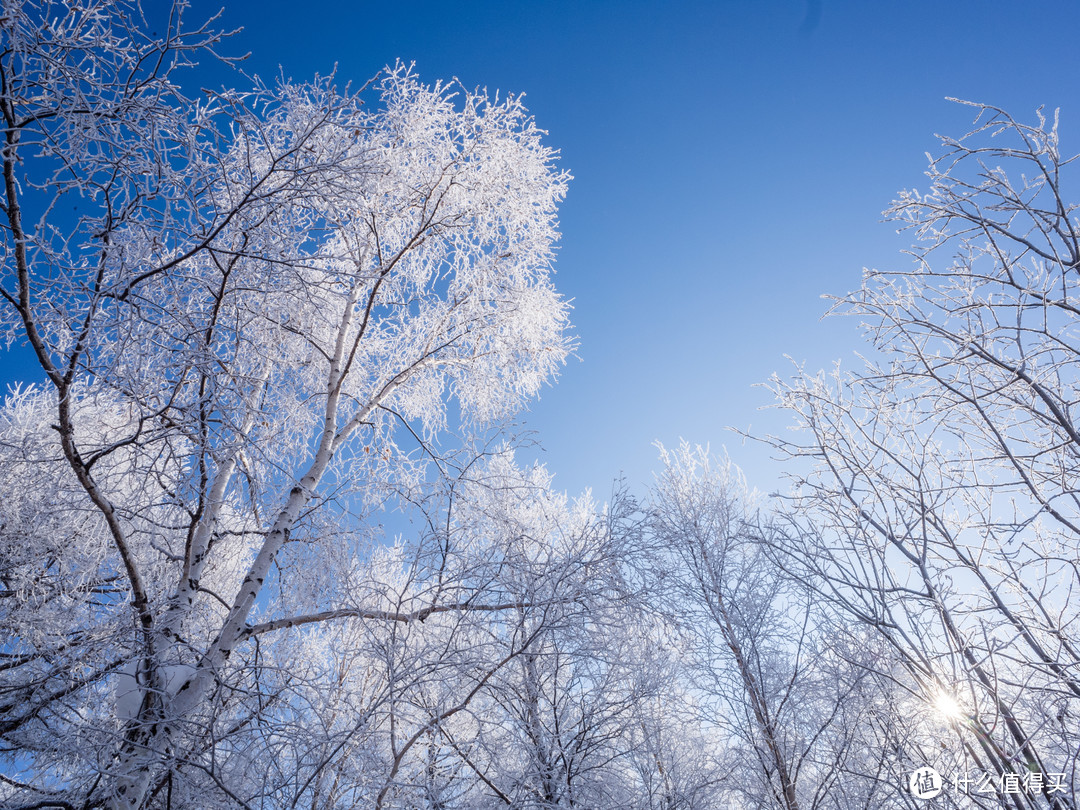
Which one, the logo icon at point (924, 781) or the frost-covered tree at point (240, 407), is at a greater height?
the frost-covered tree at point (240, 407)

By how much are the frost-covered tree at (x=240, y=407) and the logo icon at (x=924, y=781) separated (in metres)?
1.61

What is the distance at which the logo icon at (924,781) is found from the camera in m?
1.95

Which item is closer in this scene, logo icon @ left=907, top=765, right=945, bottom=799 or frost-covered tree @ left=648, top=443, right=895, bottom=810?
logo icon @ left=907, top=765, right=945, bottom=799

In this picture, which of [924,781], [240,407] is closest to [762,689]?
[924,781]

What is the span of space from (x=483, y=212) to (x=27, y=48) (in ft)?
11.1

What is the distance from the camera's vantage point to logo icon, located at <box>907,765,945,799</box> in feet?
6.39

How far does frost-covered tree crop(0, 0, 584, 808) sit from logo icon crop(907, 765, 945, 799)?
5.29ft

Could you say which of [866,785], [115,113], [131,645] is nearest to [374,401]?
[131,645]

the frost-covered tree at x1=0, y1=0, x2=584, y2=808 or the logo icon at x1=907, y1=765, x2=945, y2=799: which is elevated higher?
the frost-covered tree at x1=0, y1=0, x2=584, y2=808

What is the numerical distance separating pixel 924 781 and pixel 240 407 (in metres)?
3.43

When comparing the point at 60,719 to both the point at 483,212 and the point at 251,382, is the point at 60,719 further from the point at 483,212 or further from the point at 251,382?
the point at 483,212

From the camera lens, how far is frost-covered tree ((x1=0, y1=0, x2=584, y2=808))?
5.63 ft

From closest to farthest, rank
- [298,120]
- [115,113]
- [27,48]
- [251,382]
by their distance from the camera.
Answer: [27,48] < [115,113] < [251,382] < [298,120]

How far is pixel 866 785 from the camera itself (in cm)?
430
